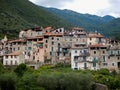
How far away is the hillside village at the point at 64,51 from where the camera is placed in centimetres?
7850

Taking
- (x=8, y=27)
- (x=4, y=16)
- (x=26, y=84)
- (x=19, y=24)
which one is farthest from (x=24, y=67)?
(x=4, y=16)

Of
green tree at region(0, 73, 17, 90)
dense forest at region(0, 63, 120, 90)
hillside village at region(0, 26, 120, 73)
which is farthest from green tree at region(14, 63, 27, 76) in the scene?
hillside village at region(0, 26, 120, 73)

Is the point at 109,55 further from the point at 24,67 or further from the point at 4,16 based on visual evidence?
the point at 4,16

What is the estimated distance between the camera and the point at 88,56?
78.3 m

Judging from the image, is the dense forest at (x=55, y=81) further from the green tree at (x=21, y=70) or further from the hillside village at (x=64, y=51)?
the hillside village at (x=64, y=51)

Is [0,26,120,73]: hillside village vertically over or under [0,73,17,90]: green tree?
over

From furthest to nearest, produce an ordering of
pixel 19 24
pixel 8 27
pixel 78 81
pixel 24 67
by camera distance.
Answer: pixel 19 24
pixel 8 27
pixel 24 67
pixel 78 81

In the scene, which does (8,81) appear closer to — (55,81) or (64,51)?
(55,81)

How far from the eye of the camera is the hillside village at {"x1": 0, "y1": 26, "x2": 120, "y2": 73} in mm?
78500

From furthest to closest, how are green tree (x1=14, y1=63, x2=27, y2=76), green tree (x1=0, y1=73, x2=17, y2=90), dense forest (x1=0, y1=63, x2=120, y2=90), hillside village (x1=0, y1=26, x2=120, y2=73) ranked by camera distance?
hillside village (x1=0, y1=26, x2=120, y2=73)
green tree (x1=14, y1=63, x2=27, y2=76)
green tree (x1=0, y1=73, x2=17, y2=90)
dense forest (x1=0, y1=63, x2=120, y2=90)

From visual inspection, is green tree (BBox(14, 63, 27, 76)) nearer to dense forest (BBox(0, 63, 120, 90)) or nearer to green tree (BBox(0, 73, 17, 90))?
dense forest (BBox(0, 63, 120, 90))

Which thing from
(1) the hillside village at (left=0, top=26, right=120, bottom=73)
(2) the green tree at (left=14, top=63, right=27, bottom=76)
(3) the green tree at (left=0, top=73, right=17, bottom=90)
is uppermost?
(1) the hillside village at (left=0, top=26, right=120, bottom=73)

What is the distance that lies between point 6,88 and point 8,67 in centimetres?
1620

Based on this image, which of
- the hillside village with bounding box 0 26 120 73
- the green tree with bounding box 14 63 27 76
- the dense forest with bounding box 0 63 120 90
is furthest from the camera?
the hillside village with bounding box 0 26 120 73
